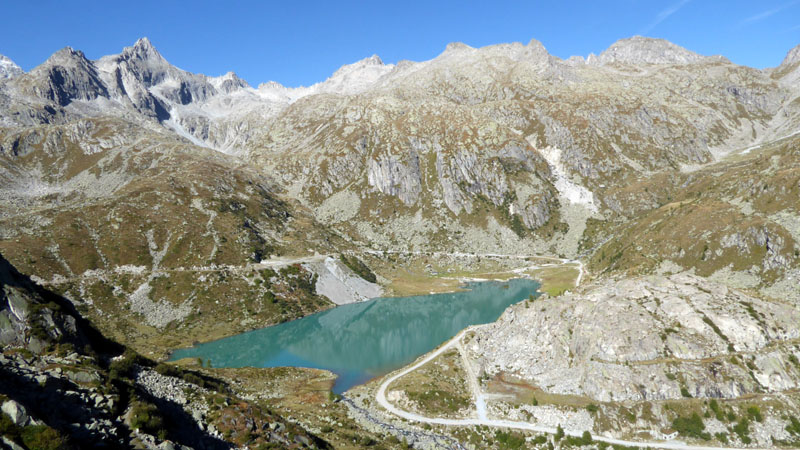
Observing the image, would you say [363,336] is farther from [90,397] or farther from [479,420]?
[90,397]

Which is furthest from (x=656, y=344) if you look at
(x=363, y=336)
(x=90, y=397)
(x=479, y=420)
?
(x=363, y=336)

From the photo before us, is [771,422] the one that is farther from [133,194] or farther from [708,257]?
[133,194]

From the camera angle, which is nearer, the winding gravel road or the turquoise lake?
the winding gravel road

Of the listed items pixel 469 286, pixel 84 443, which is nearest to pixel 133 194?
pixel 469 286

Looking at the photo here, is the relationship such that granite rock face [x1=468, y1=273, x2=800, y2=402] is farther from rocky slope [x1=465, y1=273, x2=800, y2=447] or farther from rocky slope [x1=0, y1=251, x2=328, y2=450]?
rocky slope [x1=0, y1=251, x2=328, y2=450]

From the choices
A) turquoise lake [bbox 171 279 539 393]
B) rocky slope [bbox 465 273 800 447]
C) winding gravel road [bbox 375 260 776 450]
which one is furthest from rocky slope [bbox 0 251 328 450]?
turquoise lake [bbox 171 279 539 393]

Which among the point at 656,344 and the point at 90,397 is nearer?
the point at 90,397

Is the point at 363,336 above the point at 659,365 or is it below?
below

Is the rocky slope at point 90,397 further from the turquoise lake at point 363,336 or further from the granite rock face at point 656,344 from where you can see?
the turquoise lake at point 363,336
